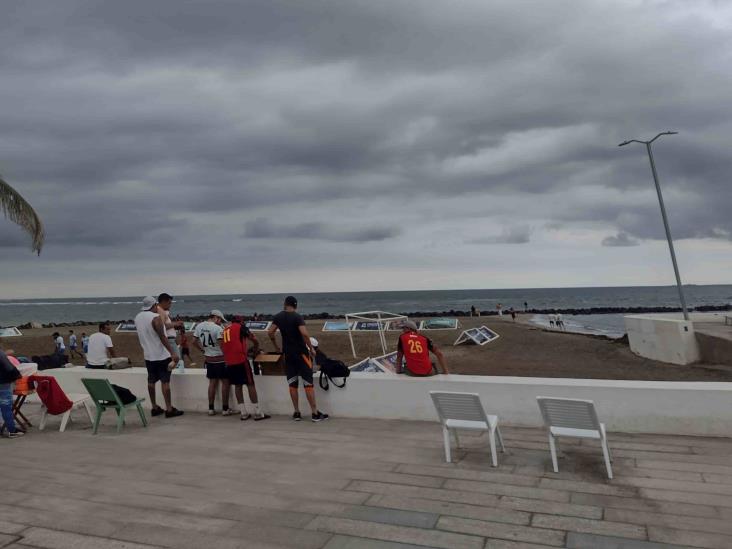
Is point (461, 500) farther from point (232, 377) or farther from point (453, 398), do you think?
point (232, 377)

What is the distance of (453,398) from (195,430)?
341cm

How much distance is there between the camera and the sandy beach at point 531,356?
16.8 m

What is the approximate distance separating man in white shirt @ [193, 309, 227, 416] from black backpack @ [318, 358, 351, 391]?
4.27 ft

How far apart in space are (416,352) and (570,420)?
2377 mm

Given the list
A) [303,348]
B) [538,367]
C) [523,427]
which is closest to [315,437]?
[303,348]

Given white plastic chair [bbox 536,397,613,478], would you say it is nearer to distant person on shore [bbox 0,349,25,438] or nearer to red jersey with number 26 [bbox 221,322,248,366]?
red jersey with number 26 [bbox 221,322,248,366]

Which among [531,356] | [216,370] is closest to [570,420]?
[216,370]

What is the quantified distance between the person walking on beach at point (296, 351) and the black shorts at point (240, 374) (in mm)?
587

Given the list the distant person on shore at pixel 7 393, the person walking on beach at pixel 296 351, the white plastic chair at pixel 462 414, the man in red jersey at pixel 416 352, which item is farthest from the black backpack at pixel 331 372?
the distant person on shore at pixel 7 393

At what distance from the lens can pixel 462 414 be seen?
5297 millimetres

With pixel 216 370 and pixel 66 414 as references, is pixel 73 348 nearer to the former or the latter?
pixel 66 414

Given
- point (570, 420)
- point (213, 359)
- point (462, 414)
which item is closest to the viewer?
point (570, 420)

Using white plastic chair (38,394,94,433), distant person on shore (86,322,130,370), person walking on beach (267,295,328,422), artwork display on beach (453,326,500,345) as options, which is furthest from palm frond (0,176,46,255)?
artwork display on beach (453,326,500,345)

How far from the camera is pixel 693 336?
1822 centimetres
